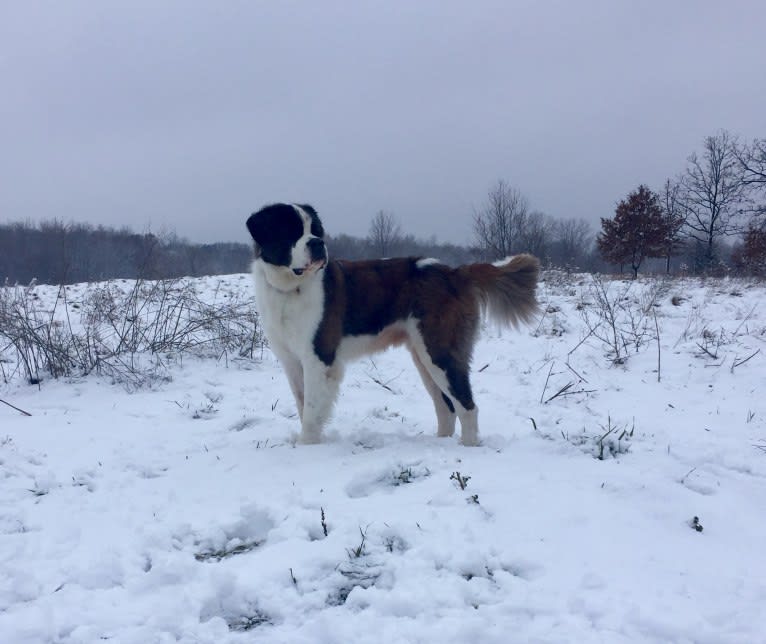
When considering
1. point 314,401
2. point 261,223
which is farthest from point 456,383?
point 261,223

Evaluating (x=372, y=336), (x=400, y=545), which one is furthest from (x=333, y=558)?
(x=372, y=336)

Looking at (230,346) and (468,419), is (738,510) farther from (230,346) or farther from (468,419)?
(230,346)

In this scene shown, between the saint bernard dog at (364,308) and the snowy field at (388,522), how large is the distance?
0.49 meters

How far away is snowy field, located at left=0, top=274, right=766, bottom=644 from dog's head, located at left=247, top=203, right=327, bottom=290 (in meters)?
1.46

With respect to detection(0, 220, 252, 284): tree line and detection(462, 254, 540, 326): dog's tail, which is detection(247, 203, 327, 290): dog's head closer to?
detection(0, 220, 252, 284): tree line

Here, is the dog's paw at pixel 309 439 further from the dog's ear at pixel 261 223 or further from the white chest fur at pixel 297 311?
the dog's ear at pixel 261 223

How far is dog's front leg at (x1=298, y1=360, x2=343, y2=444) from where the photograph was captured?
15.6 feet

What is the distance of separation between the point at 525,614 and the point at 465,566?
0.39 meters

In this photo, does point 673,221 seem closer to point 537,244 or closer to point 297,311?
point 537,244

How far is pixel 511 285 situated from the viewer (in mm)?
4988

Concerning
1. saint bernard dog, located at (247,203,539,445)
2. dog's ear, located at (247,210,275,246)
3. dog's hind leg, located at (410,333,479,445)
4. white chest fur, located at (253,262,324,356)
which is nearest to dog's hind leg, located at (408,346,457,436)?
saint bernard dog, located at (247,203,539,445)

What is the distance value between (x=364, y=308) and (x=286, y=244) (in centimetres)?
88

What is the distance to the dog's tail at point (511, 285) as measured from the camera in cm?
498

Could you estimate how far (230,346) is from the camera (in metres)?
8.34
